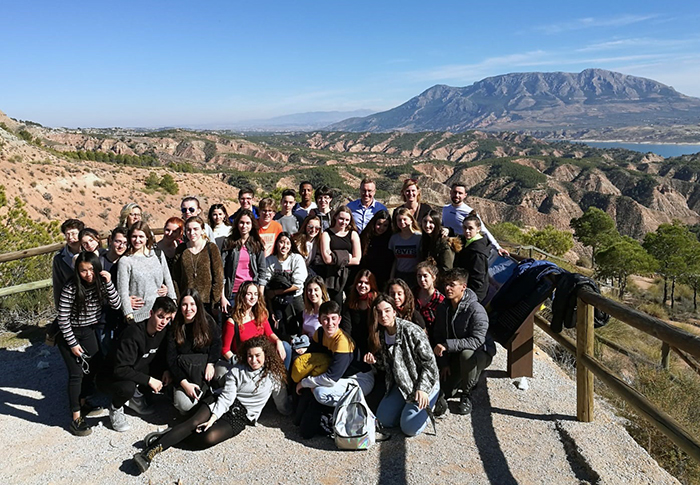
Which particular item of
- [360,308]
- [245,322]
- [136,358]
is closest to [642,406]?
[360,308]

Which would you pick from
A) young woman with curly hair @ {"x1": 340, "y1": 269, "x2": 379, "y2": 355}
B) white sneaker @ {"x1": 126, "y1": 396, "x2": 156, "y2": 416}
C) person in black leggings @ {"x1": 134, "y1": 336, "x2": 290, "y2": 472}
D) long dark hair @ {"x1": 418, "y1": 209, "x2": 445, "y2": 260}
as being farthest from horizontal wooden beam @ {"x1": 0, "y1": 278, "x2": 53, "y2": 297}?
long dark hair @ {"x1": 418, "y1": 209, "x2": 445, "y2": 260}

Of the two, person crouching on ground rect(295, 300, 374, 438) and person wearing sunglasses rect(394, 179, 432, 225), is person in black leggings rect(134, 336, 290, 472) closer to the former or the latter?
person crouching on ground rect(295, 300, 374, 438)

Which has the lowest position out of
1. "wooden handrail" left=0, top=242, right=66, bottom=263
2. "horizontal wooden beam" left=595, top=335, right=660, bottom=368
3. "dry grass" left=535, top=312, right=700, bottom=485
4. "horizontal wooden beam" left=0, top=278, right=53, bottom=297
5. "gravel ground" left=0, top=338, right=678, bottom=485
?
"horizontal wooden beam" left=595, top=335, right=660, bottom=368

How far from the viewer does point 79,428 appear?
3.90m

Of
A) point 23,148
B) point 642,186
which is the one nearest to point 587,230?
point 23,148

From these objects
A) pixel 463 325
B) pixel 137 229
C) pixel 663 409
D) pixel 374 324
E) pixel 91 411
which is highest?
pixel 137 229

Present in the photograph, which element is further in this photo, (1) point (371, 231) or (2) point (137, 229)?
(1) point (371, 231)

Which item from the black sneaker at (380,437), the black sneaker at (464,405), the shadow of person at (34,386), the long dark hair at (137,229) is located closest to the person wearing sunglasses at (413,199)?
the black sneaker at (464,405)

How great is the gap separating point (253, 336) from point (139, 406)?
1.21 m

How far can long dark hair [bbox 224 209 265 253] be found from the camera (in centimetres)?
463

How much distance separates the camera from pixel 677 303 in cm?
2736

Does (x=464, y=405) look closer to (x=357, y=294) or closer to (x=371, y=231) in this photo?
(x=357, y=294)

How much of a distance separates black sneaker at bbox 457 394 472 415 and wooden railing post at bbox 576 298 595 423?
86 cm

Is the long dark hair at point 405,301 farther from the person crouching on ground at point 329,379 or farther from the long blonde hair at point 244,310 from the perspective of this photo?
the long blonde hair at point 244,310
